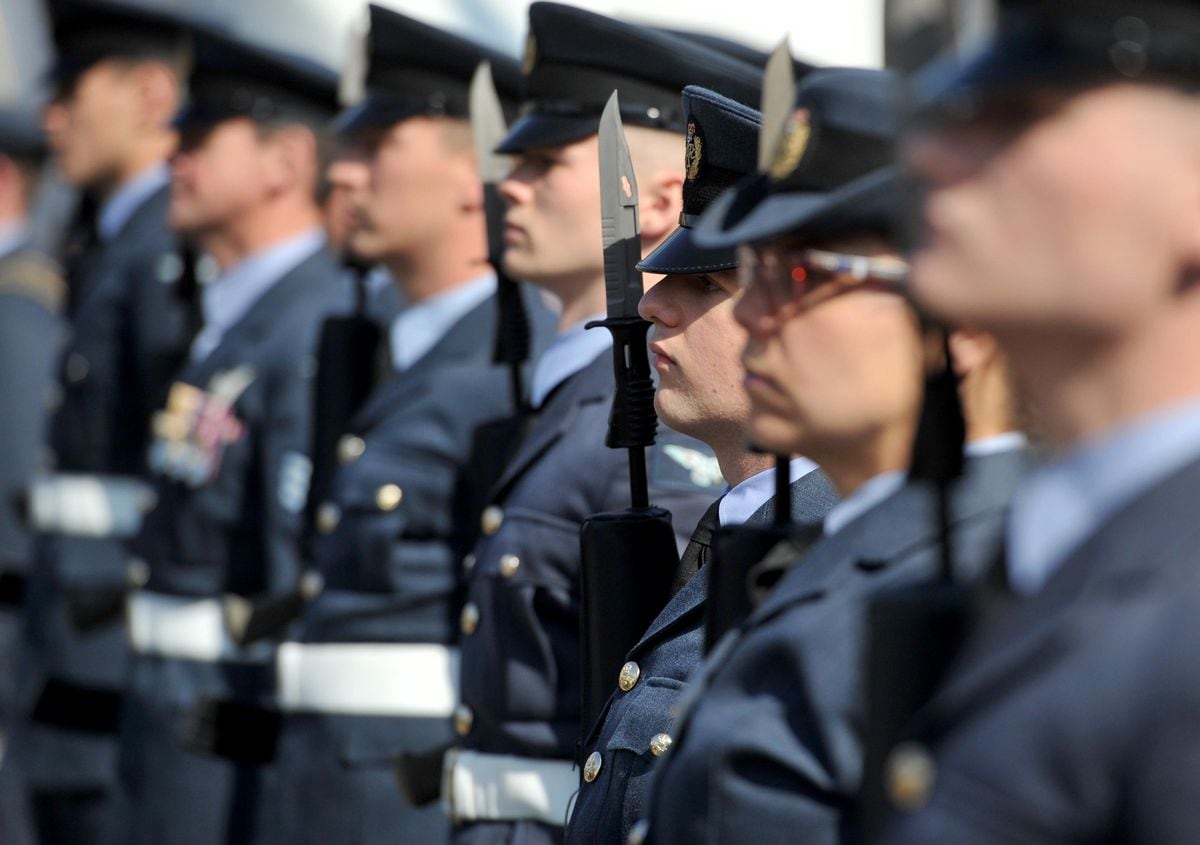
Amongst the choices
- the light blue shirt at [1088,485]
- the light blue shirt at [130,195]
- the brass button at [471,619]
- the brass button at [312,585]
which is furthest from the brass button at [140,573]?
the light blue shirt at [1088,485]

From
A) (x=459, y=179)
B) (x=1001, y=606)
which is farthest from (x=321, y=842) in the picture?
(x=1001, y=606)

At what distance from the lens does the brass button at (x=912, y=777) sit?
1.67m

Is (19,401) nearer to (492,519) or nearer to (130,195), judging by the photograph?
(130,195)

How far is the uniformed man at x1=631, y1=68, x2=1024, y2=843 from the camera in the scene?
204cm

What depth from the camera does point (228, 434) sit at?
582 cm

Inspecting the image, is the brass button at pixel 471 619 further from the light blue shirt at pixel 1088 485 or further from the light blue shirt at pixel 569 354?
the light blue shirt at pixel 1088 485

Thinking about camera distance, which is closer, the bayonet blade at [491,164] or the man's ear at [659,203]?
the man's ear at [659,203]

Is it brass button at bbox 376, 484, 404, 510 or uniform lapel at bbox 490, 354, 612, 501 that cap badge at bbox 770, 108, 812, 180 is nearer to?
uniform lapel at bbox 490, 354, 612, 501

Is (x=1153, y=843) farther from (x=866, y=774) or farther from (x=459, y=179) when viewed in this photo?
(x=459, y=179)

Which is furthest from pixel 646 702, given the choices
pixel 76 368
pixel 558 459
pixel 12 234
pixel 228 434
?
pixel 12 234

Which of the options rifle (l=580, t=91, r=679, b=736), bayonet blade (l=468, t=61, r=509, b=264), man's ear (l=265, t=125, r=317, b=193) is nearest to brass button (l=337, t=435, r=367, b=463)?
bayonet blade (l=468, t=61, r=509, b=264)

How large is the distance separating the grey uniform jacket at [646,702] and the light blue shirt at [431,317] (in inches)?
88.2

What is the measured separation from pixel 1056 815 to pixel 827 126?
0.87 meters

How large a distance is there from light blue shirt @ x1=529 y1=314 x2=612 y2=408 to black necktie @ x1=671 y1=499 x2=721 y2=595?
3.00ft
